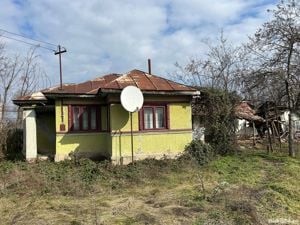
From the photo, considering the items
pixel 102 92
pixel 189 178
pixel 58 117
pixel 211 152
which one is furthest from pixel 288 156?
pixel 58 117

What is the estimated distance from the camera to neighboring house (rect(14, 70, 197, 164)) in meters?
15.2

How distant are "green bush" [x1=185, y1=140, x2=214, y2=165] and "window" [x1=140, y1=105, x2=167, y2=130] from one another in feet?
4.80

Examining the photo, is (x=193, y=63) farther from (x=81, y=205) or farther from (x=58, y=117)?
(x=81, y=205)

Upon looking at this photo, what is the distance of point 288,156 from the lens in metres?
17.8

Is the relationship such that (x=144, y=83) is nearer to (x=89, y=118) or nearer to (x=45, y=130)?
(x=89, y=118)

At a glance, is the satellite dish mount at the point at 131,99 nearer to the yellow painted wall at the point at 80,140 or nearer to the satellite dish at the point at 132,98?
the satellite dish at the point at 132,98

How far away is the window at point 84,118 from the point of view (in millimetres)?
15859

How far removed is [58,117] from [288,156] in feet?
36.6

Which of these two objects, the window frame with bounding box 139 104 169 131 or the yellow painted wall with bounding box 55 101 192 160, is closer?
the yellow painted wall with bounding box 55 101 192 160

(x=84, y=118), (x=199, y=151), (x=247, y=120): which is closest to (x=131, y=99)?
(x=84, y=118)

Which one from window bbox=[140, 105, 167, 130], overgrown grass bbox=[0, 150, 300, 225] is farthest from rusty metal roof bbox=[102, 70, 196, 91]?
overgrown grass bbox=[0, 150, 300, 225]

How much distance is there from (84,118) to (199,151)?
17.3ft

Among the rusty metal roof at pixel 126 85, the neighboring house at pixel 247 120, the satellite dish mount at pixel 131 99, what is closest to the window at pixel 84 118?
the rusty metal roof at pixel 126 85

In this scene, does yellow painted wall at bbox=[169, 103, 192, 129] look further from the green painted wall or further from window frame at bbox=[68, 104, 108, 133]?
the green painted wall
